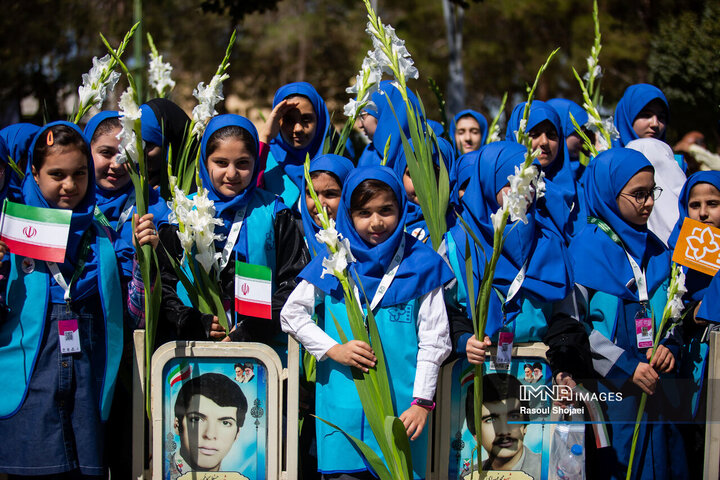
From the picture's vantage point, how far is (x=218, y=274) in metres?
3.46

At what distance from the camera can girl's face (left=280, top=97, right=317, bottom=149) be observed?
4.69m

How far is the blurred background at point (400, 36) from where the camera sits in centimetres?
734

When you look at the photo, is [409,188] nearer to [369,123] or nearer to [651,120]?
[369,123]

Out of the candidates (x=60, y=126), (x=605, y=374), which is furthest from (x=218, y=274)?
(x=605, y=374)

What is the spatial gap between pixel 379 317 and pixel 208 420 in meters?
0.84

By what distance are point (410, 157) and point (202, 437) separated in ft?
4.92

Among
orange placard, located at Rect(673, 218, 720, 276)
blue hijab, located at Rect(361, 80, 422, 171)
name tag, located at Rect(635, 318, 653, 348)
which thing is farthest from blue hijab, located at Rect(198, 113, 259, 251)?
orange placard, located at Rect(673, 218, 720, 276)

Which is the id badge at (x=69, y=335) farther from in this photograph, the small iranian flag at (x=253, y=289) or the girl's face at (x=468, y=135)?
the girl's face at (x=468, y=135)

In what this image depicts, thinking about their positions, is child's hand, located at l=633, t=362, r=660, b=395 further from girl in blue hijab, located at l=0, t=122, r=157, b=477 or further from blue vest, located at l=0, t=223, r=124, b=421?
blue vest, located at l=0, t=223, r=124, b=421

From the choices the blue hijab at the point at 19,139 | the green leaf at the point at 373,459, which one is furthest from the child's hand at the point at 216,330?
the blue hijab at the point at 19,139

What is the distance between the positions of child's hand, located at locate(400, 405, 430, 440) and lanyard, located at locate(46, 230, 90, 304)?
58.3 inches

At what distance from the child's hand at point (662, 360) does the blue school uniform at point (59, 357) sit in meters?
2.33

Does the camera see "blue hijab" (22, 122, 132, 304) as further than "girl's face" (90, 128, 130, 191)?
No

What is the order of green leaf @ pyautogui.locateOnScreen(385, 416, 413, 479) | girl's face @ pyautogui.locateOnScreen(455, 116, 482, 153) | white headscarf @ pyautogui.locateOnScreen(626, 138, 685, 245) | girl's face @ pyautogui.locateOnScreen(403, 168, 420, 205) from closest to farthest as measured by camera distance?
green leaf @ pyautogui.locateOnScreen(385, 416, 413, 479)
girl's face @ pyautogui.locateOnScreen(403, 168, 420, 205)
white headscarf @ pyautogui.locateOnScreen(626, 138, 685, 245)
girl's face @ pyautogui.locateOnScreen(455, 116, 482, 153)
